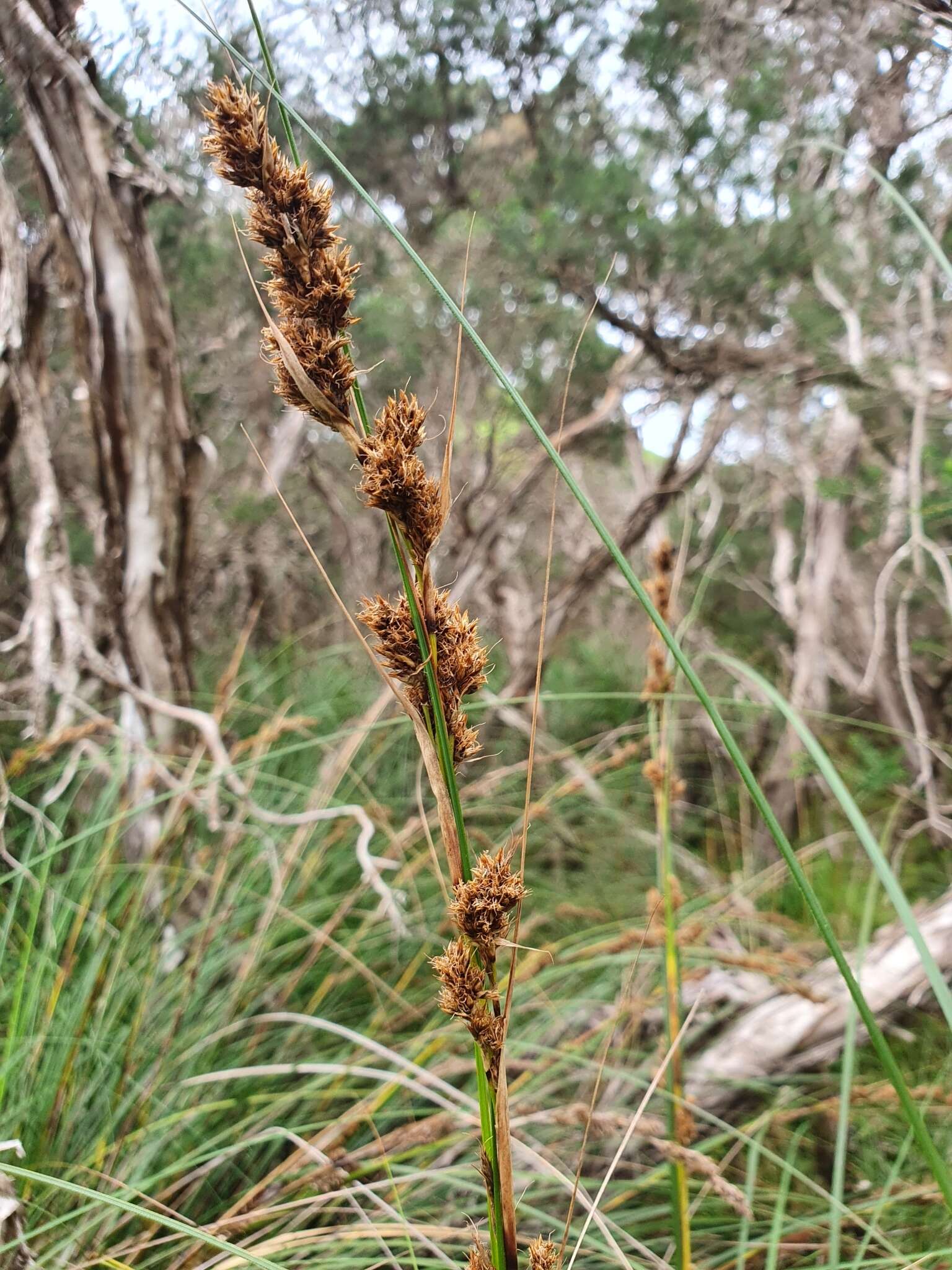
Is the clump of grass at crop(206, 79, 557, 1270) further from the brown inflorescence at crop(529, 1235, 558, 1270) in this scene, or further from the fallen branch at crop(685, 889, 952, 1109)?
the fallen branch at crop(685, 889, 952, 1109)

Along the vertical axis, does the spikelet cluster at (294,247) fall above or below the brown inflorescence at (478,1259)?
above

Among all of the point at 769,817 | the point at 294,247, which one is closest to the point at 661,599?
the point at 769,817

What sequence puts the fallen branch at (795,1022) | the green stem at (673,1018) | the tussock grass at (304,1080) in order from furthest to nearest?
Result: the fallen branch at (795,1022), the tussock grass at (304,1080), the green stem at (673,1018)

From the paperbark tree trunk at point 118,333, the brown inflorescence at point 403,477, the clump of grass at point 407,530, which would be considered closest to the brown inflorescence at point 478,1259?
the clump of grass at point 407,530

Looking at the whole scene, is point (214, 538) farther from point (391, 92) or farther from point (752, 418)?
point (752, 418)

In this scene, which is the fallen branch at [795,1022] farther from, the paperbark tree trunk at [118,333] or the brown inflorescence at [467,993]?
the paperbark tree trunk at [118,333]

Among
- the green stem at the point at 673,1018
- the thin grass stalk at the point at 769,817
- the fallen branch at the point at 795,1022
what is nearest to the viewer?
the thin grass stalk at the point at 769,817
